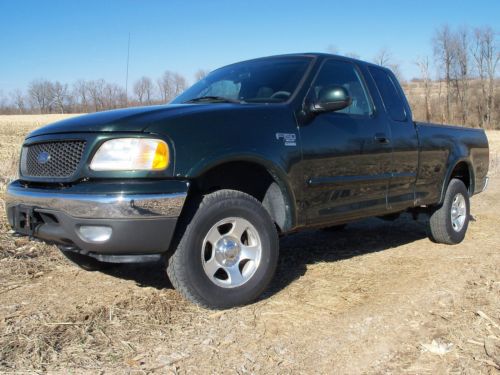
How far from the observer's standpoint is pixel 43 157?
11.2 ft

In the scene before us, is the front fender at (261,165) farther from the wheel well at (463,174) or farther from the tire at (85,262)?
the wheel well at (463,174)

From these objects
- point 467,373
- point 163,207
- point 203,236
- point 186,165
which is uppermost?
point 186,165

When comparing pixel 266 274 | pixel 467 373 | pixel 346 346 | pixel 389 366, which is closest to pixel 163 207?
pixel 266 274

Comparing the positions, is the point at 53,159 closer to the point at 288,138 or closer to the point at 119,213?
the point at 119,213

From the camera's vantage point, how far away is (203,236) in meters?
3.27

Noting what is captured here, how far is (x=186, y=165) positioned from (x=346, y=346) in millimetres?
1465

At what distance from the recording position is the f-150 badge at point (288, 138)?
369 cm

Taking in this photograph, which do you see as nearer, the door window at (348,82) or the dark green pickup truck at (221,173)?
the dark green pickup truck at (221,173)

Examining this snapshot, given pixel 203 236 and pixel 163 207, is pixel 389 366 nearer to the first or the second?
pixel 203 236

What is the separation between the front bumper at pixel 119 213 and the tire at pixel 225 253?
202 millimetres

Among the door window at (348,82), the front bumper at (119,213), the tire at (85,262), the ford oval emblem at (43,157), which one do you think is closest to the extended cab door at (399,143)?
the door window at (348,82)

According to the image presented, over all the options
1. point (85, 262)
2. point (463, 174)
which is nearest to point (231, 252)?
point (85, 262)

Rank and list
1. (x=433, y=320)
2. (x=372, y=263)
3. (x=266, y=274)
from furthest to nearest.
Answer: (x=372, y=263) → (x=266, y=274) → (x=433, y=320)

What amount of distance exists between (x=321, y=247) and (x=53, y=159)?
3373mm
